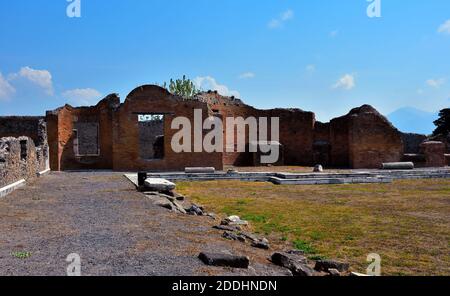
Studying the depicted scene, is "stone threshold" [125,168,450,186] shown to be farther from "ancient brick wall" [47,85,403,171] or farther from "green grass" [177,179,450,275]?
"ancient brick wall" [47,85,403,171]

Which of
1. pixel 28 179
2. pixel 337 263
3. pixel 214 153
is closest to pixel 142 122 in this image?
pixel 214 153

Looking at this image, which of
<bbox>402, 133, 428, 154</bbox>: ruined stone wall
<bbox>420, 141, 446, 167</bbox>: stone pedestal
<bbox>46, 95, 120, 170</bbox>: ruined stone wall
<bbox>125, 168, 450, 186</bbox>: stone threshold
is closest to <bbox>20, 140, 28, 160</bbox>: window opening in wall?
<bbox>125, 168, 450, 186</bbox>: stone threshold

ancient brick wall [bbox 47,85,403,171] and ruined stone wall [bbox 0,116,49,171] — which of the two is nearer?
ancient brick wall [bbox 47,85,403,171]

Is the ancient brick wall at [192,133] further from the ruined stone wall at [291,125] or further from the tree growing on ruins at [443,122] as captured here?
the tree growing on ruins at [443,122]

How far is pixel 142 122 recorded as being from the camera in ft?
119

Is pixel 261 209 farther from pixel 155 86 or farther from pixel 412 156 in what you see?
pixel 412 156

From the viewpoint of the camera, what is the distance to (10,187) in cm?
1269

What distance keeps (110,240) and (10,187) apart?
25.5ft

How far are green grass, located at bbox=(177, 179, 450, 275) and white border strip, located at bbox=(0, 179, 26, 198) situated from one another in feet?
17.1

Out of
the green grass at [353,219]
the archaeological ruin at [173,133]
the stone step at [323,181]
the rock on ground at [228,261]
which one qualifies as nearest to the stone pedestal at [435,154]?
the archaeological ruin at [173,133]

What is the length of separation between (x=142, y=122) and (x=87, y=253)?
31.5 metres

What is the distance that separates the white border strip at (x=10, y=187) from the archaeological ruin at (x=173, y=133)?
3388mm

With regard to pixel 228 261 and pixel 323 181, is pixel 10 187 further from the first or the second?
pixel 323 181

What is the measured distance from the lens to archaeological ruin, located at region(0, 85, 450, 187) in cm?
2450
